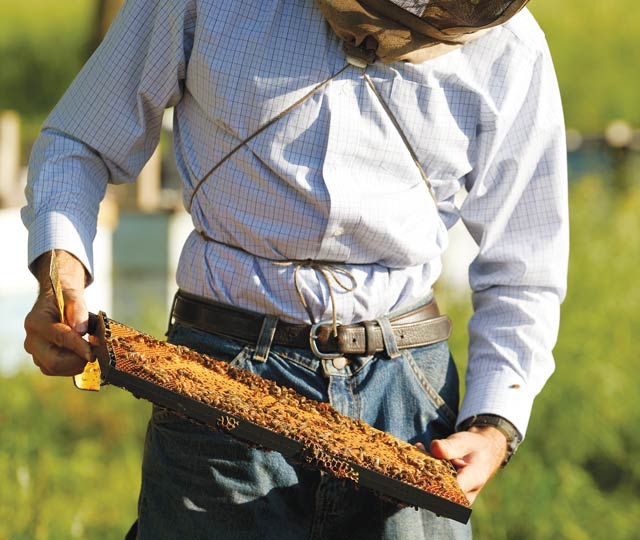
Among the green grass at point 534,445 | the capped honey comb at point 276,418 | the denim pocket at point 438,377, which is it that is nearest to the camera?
the capped honey comb at point 276,418

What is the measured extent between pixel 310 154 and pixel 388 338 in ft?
1.41

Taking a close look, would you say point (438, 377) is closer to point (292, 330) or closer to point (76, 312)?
point (292, 330)

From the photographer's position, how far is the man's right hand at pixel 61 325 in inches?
75.7

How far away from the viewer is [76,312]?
77.2 inches

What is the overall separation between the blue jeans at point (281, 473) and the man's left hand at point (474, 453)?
107 mm

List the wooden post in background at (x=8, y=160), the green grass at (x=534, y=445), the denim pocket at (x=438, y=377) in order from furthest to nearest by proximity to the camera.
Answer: the wooden post in background at (x=8, y=160), the green grass at (x=534, y=445), the denim pocket at (x=438, y=377)

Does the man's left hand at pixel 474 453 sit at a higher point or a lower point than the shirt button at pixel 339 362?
lower

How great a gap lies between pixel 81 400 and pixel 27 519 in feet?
5.97

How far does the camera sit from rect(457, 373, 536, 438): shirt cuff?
229 cm

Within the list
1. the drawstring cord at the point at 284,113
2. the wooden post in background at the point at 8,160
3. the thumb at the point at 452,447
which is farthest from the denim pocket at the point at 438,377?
the wooden post in background at the point at 8,160

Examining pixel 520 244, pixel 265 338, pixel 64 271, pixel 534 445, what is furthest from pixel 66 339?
pixel 534 445

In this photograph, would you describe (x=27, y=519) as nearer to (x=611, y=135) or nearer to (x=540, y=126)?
(x=540, y=126)

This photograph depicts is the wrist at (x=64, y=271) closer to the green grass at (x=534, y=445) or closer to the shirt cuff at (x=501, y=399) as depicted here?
the shirt cuff at (x=501, y=399)

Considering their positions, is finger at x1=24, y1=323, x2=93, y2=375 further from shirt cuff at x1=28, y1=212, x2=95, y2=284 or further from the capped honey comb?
shirt cuff at x1=28, y1=212, x2=95, y2=284
